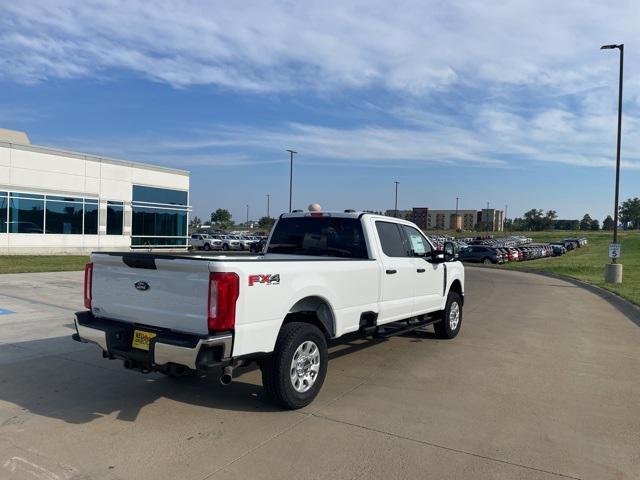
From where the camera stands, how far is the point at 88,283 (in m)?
5.45

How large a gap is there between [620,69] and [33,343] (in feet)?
70.7

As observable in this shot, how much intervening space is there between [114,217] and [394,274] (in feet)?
106

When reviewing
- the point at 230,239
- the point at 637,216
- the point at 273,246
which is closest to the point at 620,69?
the point at 273,246

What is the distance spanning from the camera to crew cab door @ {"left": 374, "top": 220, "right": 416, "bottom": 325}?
6.55 meters

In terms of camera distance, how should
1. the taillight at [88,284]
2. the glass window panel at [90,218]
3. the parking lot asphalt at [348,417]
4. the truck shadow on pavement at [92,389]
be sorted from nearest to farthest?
the parking lot asphalt at [348,417] < the truck shadow on pavement at [92,389] < the taillight at [88,284] < the glass window panel at [90,218]

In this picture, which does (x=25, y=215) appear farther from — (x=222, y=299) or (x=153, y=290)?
(x=222, y=299)

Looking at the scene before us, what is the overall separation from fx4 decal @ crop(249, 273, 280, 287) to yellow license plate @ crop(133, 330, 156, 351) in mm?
1011

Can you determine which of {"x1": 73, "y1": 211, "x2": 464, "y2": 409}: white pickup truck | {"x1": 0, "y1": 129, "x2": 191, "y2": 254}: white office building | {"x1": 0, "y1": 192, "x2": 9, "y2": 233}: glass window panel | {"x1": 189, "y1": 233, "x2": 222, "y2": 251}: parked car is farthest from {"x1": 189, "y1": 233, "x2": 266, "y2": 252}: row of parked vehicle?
{"x1": 73, "y1": 211, "x2": 464, "y2": 409}: white pickup truck

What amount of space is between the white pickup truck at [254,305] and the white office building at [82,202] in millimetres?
28122

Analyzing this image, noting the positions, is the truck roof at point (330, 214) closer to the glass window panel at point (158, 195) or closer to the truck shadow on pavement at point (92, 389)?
the truck shadow on pavement at point (92, 389)

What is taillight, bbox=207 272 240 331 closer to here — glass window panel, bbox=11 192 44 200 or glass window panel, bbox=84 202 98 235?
glass window panel, bbox=11 192 44 200

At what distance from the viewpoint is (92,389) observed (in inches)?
221

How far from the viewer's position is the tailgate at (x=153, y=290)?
441 centimetres

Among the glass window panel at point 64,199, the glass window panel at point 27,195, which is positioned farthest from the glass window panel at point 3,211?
the glass window panel at point 64,199
